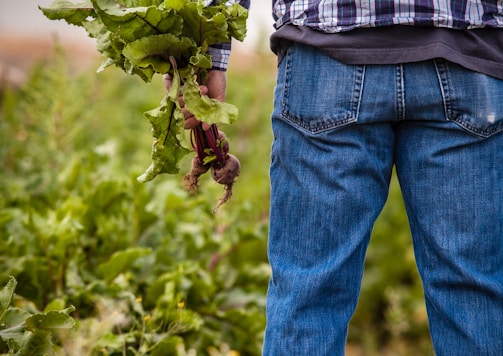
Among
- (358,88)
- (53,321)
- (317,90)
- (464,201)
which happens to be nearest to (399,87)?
(358,88)

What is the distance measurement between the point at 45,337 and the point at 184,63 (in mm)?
858

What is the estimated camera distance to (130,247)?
3.13m

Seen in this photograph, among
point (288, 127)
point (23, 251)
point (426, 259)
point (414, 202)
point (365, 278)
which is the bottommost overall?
point (365, 278)

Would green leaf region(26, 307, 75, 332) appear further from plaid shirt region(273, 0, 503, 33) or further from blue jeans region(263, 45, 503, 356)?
plaid shirt region(273, 0, 503, 33)

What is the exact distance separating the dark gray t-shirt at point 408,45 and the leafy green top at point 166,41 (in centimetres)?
25

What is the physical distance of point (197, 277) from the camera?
3035 millimetres

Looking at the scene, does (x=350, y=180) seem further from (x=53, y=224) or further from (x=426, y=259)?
(x=53, y=224)

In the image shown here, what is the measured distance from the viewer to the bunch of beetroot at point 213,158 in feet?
6.07

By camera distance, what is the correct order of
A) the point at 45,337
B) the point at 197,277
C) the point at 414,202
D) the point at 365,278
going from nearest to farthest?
the point at 414,202
the point at 45,337
the point at 197,277
the point at 365,278

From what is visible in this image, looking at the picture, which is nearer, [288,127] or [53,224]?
[288,127]

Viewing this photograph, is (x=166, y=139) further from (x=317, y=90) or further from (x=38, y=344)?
(x=38, y=344)

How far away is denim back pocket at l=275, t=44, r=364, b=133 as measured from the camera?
1.70m

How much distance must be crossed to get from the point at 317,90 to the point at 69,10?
27.1 inches

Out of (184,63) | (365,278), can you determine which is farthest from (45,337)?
(365,278)
